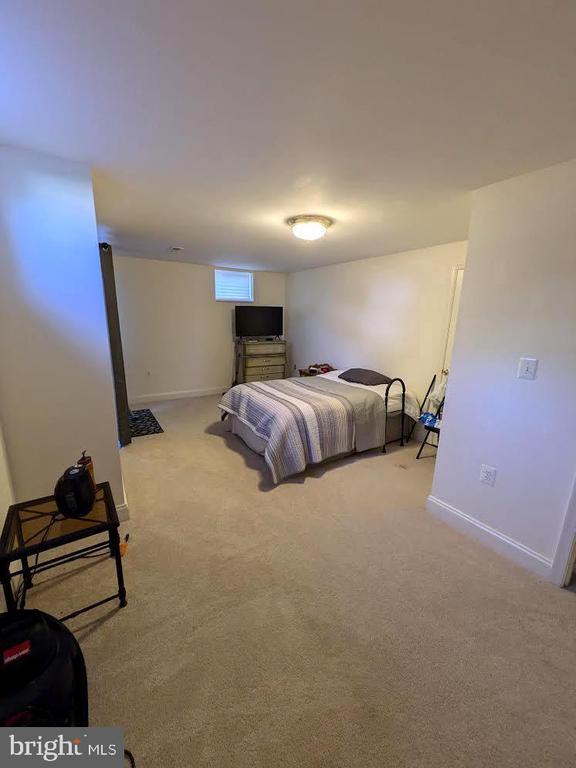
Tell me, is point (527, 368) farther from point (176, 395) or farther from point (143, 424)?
point (176, 395)

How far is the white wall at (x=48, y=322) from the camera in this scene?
5.56ft

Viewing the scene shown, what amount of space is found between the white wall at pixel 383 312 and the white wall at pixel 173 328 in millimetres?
1214

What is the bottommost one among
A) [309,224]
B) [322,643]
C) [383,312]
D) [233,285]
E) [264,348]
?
[322,643]

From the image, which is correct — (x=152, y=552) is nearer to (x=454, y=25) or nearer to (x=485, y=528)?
(x=485, y=528)

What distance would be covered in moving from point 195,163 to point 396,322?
305 cm

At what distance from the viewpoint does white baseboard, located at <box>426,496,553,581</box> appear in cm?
188

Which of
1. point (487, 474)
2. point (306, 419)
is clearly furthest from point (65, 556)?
point (487, 474)

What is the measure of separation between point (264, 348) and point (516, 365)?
418 centimetres

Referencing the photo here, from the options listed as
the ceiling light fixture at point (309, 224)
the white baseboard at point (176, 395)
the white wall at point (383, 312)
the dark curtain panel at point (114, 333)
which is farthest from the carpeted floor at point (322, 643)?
the white baseboard at point (176, 395)

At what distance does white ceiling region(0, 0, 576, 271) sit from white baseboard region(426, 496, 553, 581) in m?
2.16

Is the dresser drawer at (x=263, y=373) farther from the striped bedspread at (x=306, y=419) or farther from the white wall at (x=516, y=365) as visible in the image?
the white wall at (x=516, y=365)

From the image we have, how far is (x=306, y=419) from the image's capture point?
2883 millimetres

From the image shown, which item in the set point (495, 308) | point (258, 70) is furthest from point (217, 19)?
point (495, 308)

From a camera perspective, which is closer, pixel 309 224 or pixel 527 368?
pixel 527 368
